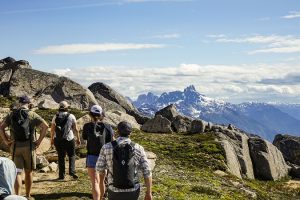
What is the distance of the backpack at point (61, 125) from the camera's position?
23.3 meters

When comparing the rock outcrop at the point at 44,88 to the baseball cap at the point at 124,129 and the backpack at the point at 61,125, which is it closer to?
the backpack at the point at 61,125

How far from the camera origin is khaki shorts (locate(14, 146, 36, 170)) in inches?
728

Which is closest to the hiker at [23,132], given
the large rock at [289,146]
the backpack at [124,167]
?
the backpack at [124,167]

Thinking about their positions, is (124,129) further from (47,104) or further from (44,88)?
(44,88)

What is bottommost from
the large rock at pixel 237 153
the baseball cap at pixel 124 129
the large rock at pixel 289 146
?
the large rock at pixel 289 146

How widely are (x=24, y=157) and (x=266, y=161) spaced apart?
33.9 metres

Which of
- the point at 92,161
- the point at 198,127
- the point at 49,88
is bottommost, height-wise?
the point at 198,127

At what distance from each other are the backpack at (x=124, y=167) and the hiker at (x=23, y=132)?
6.31 metres

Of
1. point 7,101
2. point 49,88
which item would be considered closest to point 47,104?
point 7,101

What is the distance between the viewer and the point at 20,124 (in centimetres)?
1820

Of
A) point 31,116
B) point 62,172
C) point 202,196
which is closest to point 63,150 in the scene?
point 62,172

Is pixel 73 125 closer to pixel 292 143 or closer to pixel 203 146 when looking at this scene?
pixel 203 146

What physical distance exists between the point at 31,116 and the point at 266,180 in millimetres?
32809

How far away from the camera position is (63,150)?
951 inches
